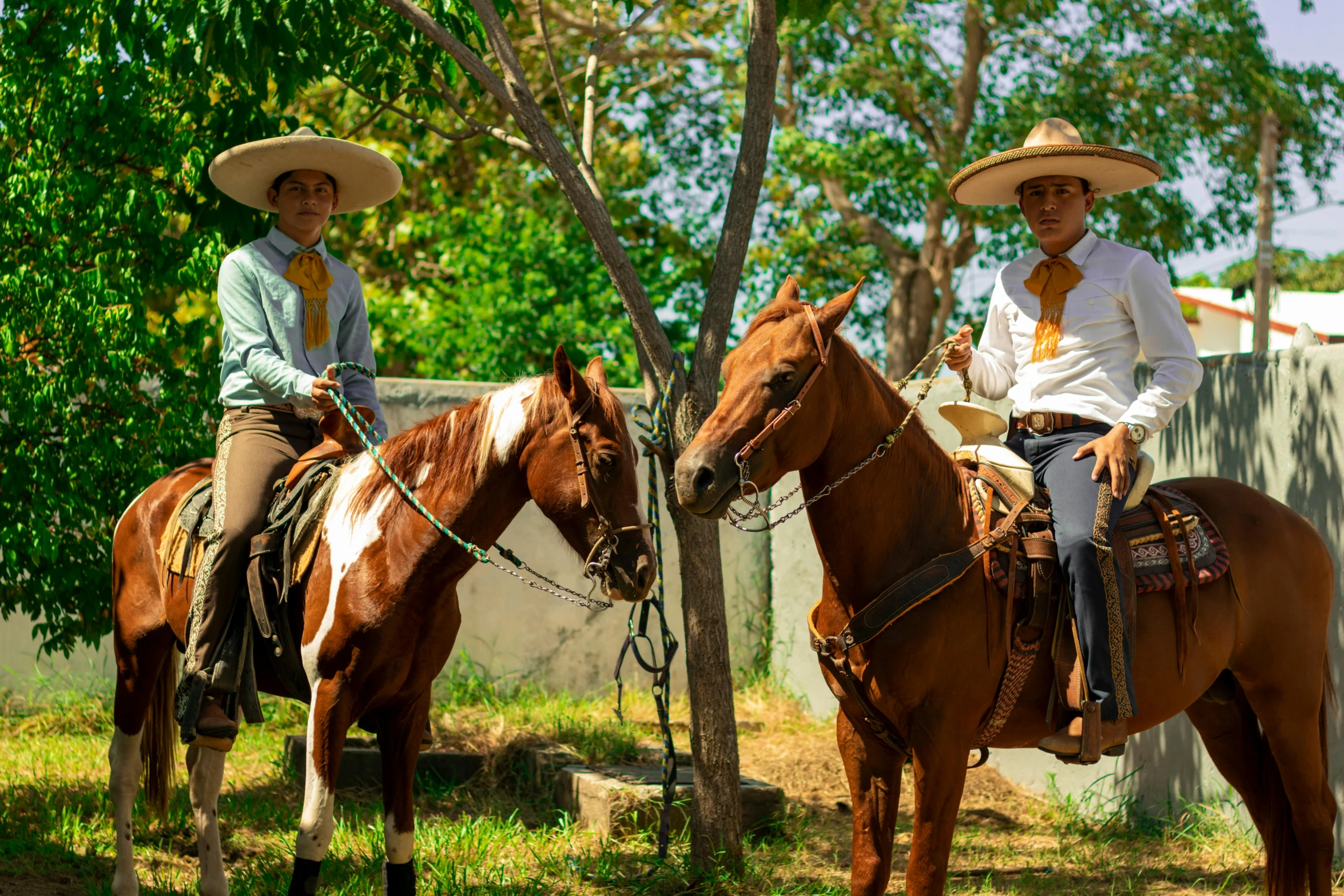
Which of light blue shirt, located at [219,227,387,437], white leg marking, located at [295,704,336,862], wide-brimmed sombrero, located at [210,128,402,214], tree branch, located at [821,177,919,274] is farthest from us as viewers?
tree branch, located at [821,177,919,274]

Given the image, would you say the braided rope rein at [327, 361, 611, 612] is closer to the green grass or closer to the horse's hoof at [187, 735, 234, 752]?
the horse's hoof at [187, 735, 234, 752]

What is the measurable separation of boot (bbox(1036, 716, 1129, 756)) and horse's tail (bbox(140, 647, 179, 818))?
3634 mm

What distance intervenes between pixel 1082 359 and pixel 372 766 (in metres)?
4.59

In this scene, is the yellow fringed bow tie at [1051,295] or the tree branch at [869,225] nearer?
the yellow fringed bow tie at [1051,295]

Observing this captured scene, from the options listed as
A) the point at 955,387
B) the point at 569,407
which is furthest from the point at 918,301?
the point at 569,407

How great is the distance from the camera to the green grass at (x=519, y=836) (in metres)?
4.95

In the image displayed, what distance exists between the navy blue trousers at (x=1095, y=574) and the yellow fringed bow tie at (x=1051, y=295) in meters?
0.41

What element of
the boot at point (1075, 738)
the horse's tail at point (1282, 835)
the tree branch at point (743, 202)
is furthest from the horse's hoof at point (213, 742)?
the horse's tail at point (1282, 835)

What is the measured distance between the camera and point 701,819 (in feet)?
16.4

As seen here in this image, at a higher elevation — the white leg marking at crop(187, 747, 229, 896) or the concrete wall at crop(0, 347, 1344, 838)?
the concrete wall at crop(0, 347, 1344, 838)

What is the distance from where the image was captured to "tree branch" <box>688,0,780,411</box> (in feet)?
16.5

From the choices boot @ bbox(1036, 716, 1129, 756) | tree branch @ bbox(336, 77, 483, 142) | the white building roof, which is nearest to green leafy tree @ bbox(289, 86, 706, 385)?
tree branch @ bbox(336, 77, 483, 142)

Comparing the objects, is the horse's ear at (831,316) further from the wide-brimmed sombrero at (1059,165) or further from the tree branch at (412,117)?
the tree branch at (412,117)

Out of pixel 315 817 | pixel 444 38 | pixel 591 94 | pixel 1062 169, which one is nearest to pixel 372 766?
pixel 315 817
